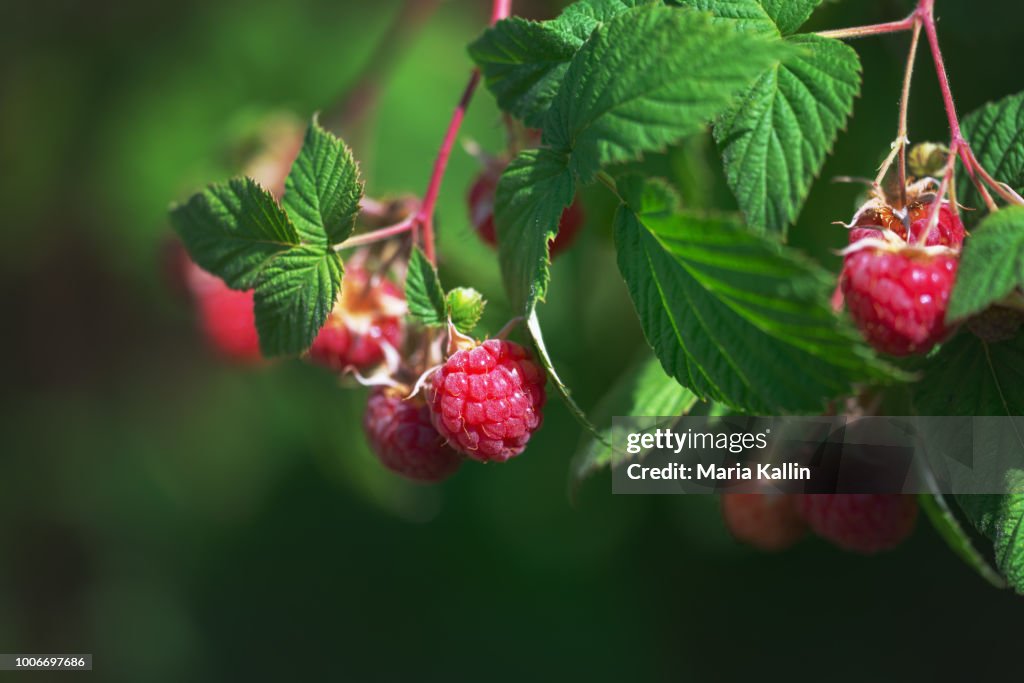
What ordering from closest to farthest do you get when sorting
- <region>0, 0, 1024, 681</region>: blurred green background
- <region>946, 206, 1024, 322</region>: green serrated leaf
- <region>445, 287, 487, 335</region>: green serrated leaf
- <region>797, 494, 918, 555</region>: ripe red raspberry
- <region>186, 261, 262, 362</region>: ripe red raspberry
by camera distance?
<region>946, 206, 1024, 322</region>: green serrated leaf
<region>445, 287, 487, 335</region>: green serrated leaf
<region>797, 494, 918, 555</region>: ripe red raspberry
<region>186, 261, 262, 362</region>: ripe red raspberry
<region>0, 0, 1024, 681</region>: blurred green background

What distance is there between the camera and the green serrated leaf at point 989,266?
0.53 meters

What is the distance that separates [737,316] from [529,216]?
180 millimetres

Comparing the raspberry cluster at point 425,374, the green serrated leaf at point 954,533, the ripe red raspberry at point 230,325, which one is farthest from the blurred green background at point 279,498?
the green serrated leaf at point 954,533

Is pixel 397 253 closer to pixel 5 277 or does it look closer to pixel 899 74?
pixel 899 74

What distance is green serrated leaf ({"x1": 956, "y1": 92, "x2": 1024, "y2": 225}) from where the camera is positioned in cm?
71

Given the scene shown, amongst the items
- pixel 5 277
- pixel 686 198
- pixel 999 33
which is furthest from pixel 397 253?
pixel 5 277

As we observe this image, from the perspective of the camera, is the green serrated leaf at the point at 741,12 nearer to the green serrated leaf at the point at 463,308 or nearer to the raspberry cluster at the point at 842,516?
the green serrated leaf at the point at 463,308

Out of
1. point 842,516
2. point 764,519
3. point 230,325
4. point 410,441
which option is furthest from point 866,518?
point 230,325

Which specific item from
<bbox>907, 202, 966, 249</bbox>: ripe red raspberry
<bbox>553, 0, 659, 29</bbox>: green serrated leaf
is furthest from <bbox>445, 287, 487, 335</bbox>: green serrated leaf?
<bbox>907, 202, 966, 249</bbox>: ripe red raspberry

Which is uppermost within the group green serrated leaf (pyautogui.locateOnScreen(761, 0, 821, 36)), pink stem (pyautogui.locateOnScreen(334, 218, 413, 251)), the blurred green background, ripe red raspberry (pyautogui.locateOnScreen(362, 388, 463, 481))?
green serrated leaf (pyautogui.locateOnScreen(761, 0, 821, 36))

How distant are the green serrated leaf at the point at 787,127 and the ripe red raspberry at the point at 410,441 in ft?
1.10

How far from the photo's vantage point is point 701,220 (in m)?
0.60

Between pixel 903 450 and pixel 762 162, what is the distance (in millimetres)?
300

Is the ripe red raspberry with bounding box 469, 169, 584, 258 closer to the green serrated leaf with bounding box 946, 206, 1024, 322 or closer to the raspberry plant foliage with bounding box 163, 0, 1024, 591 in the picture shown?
the raspberry plant foliage with bounding box 163, 0, 1024, 591
